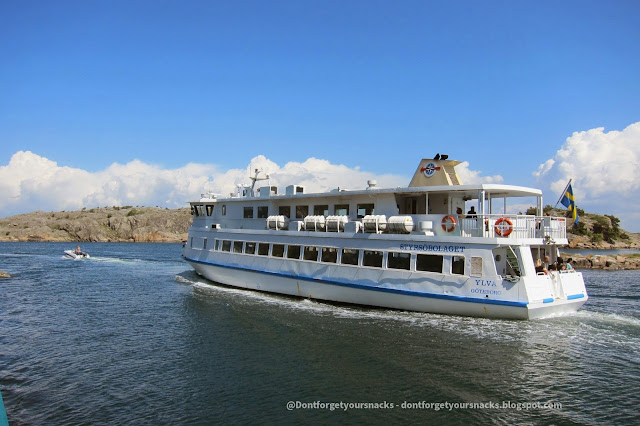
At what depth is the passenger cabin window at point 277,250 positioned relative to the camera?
2388 centimetres

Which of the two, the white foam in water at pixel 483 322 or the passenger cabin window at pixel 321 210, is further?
the passenger cabin window at pixel 321 210

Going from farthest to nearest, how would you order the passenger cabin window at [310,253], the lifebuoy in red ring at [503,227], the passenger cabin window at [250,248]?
the passenger cabin window at [250,248], the passenger cabin window at [310,253], the lifebuoy in red ring at [503,227]

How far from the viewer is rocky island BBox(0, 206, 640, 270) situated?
322ft

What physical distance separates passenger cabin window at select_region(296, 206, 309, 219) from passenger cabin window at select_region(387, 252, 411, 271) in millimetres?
6670

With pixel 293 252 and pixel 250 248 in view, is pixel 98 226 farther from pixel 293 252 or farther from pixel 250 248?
pixel 293 252

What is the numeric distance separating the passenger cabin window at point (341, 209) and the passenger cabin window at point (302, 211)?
6.85 ft

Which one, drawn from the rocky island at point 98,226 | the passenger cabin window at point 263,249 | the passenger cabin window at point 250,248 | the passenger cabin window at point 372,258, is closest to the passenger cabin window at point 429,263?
the passenger cabin window at point 372,258

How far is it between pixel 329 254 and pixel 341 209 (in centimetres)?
275

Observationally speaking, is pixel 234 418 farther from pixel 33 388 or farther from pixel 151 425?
pixel 33 388

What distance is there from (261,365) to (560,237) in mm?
14123

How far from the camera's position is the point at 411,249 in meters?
19.0

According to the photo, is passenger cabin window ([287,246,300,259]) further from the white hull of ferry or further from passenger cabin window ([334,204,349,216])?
passenger cabin window ([334,204,349,216])

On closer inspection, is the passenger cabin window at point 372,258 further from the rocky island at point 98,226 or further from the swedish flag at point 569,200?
the rocky island at point 98,226

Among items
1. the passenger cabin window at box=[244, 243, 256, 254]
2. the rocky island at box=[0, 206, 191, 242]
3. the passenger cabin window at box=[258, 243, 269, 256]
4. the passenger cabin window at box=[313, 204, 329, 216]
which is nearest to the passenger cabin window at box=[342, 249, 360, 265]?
the passenger cabin window at box=[313, 204, 329, 216]
